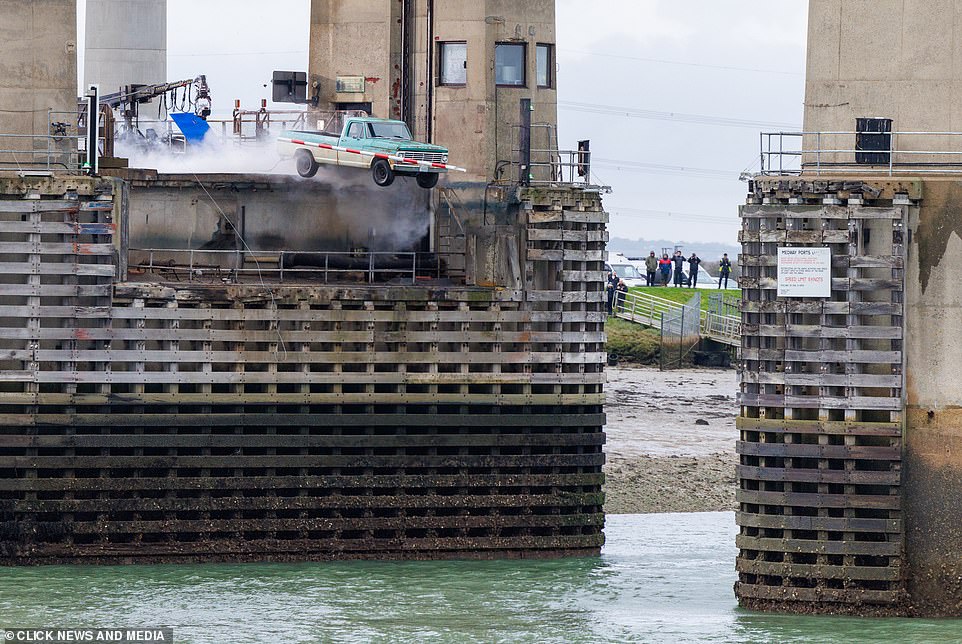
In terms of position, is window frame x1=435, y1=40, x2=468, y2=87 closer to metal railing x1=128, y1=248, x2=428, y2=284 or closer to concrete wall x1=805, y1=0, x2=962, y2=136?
metal railing x1=128, y1=248, x2=428, y2=284

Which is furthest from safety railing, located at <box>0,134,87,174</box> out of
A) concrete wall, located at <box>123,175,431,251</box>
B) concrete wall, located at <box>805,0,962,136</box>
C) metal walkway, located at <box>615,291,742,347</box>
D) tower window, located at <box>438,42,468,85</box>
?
metal walkway, located at <box>615,291,742,347</box>

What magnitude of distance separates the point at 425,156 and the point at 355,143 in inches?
64.7

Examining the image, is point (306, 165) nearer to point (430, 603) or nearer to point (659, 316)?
point (430, 603)

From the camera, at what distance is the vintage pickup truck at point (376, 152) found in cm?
4131

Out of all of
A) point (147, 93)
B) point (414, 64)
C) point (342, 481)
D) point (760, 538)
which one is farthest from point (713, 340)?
point (760, 538)

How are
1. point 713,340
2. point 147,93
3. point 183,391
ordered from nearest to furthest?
point 183,391
point 147,93
point 713,340

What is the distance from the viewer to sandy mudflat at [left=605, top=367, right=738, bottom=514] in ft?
155

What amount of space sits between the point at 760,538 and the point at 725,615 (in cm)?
182

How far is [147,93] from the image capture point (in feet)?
190

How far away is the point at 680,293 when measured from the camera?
249ft

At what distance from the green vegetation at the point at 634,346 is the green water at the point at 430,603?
26.4 m

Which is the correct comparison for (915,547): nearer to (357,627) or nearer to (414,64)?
(357,627)

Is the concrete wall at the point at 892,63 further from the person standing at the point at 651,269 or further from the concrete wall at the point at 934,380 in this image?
the person standing at the point at 651,269

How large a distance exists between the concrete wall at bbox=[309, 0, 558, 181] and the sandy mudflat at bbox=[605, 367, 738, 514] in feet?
29.1
